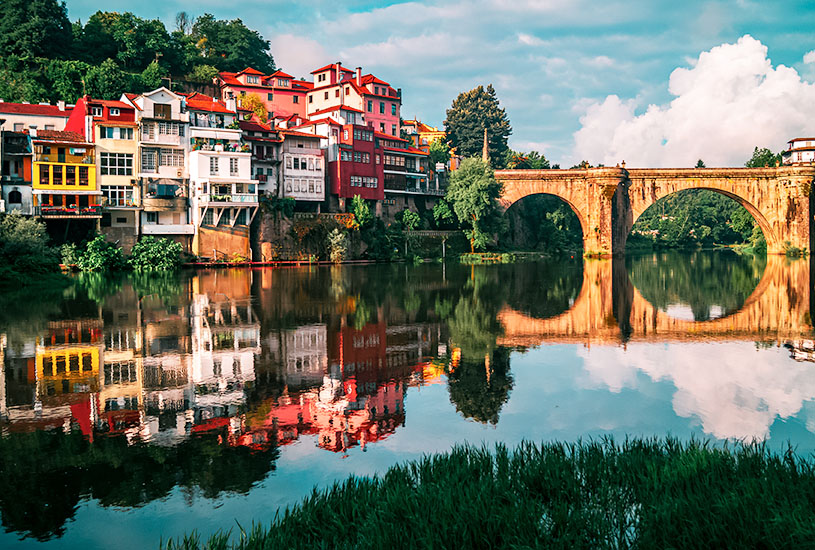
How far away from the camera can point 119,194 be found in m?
58.3

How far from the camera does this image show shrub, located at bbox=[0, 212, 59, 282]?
140 ft

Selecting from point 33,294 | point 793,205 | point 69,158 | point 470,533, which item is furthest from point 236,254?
point 793,205

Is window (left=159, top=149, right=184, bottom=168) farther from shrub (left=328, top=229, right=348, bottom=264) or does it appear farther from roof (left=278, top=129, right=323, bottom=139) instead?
shrub (left=328, top=229, right=348, bottom=264)

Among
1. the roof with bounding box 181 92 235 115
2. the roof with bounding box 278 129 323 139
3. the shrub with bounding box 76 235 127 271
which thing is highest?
the roof with bounding box 181 92 235 115

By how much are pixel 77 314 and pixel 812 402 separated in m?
25.9

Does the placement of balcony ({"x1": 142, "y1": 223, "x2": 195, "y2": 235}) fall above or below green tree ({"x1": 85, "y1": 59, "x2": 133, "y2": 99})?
below

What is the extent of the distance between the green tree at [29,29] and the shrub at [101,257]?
34346mm

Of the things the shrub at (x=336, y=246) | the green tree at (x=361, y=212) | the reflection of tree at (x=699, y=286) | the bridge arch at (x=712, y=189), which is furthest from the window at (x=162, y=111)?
the bridge arch at (x=712, y=189)

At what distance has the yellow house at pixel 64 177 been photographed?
53.9 m

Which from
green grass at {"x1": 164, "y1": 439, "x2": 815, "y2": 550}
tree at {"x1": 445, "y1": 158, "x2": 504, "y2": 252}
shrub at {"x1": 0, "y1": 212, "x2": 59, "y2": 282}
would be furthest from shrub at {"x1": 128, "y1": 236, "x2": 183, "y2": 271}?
green grass at {"x1": 164, "y1": 439, "x2": 815, "y2": 550}

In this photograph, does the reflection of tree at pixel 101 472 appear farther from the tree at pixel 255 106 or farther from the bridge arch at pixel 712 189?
the bridge arch at pixel 712 189

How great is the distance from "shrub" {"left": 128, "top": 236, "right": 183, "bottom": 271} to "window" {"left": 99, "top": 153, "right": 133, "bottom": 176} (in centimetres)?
684

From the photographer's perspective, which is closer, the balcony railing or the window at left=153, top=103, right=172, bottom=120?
the window at left=153, top=103, right=172, bottom=120

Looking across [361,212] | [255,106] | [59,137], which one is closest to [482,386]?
[59,137]
